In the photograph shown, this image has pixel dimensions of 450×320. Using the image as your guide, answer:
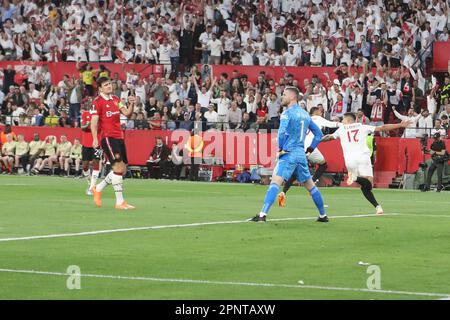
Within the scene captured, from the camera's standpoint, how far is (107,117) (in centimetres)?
2281

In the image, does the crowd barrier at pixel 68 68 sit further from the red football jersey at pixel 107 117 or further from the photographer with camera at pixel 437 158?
the red football jersey at pixel 107 117

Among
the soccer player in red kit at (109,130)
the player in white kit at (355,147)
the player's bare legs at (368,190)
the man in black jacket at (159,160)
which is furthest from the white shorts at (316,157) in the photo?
the man in black jacket at (159,160)

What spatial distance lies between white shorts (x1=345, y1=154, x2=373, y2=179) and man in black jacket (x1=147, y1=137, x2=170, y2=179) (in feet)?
53.2

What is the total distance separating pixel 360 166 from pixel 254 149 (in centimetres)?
1484

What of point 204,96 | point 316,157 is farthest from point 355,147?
point 204,96

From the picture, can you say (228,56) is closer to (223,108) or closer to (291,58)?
(291,58)

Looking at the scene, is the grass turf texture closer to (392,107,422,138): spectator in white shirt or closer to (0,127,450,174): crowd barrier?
(392,107,422,138): spectator in white shirt

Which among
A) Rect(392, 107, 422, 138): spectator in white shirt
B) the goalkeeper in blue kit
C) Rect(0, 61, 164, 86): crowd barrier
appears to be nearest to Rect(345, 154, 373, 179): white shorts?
the goalkeeper in blue kit

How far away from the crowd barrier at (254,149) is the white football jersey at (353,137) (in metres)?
12.6

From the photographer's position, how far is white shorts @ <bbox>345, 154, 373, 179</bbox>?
23031 mm

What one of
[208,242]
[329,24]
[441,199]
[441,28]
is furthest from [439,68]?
[208,242]

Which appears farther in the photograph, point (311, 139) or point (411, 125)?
point (411, 125)
